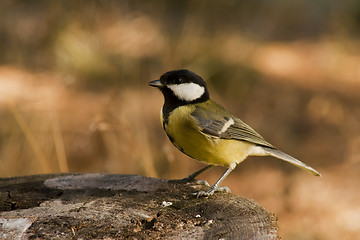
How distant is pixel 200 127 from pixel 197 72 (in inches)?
142

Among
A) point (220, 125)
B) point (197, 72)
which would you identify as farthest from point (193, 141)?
point (197, 72)

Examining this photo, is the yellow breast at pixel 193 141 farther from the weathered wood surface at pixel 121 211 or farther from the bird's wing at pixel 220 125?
the weathered wood surface at pixel 121 211

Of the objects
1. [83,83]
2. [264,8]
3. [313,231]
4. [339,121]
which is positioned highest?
[264,8]

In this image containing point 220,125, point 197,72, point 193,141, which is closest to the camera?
point 193,141

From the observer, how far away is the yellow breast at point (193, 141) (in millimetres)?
2818

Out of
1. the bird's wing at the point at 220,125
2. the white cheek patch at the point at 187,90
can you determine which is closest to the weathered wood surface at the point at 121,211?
the bird's wing at the point at 220,125

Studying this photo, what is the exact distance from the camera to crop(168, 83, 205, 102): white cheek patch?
297 centimetres

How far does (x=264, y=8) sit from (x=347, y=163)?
5.56m

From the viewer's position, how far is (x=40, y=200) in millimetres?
2459

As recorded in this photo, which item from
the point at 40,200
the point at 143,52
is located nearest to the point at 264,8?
the point at 143,52

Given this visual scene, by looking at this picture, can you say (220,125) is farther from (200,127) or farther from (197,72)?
(197,72)

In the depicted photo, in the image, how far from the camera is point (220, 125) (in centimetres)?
298

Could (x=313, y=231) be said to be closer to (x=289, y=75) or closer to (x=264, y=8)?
(x=289, y=75)

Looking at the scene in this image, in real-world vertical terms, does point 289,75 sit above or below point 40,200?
below
